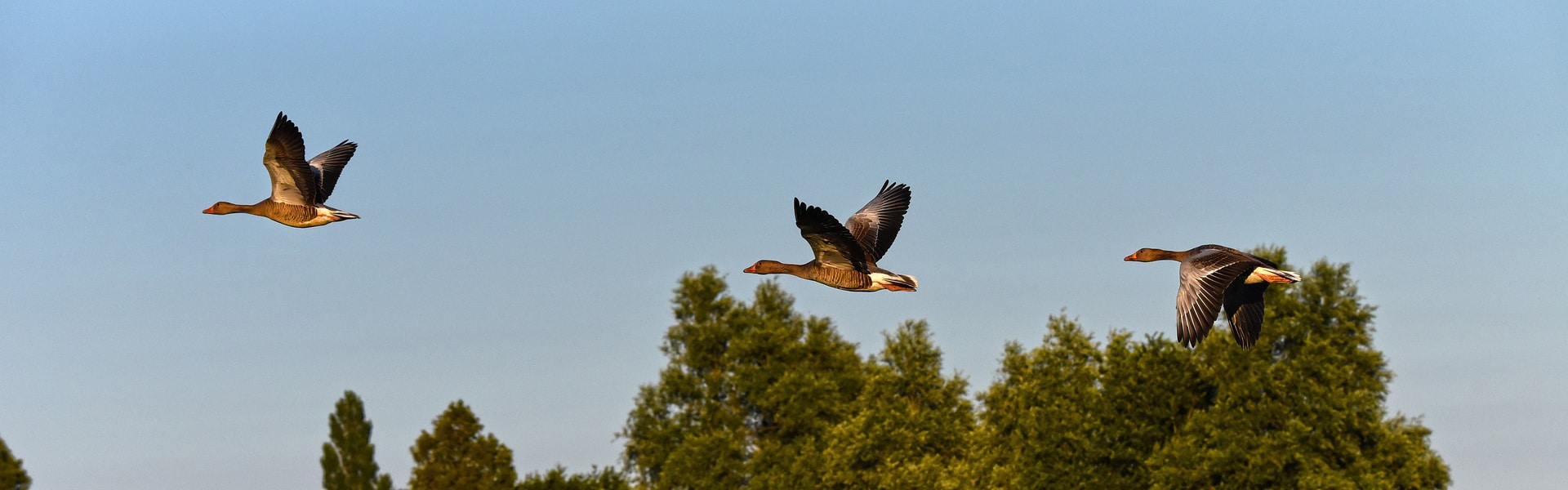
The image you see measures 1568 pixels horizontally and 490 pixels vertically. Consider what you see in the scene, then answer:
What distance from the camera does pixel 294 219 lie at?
30.5 m

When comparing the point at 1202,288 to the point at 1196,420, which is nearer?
the point at 1202,288

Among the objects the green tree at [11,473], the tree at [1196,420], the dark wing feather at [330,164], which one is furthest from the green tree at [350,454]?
the dark wing feather at [330,164]

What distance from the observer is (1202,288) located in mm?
25359

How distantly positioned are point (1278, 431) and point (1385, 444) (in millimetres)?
5584

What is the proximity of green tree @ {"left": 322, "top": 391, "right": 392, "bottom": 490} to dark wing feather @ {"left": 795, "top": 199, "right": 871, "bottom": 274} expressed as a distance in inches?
2940

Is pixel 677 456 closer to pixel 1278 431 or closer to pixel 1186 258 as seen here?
pixel 1278 431

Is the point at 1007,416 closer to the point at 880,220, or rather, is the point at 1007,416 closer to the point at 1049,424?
the point at 1049,424

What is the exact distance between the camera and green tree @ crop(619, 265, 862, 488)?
7369cm

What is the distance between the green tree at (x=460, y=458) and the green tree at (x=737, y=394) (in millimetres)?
5243

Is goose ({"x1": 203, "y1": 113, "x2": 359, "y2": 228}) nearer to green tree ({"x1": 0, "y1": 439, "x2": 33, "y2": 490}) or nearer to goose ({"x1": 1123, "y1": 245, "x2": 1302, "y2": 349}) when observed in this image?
goose ({"x1": 1123, "y1": 245, "x2": 1302, "y2": 349})

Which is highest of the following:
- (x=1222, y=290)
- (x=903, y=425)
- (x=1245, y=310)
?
(x=903, y=425)

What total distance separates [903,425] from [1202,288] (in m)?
41.2

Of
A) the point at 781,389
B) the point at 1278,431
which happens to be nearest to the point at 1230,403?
Result: the point at 1278,431

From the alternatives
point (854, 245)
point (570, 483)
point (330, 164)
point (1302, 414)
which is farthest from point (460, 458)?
point (854, 245)
